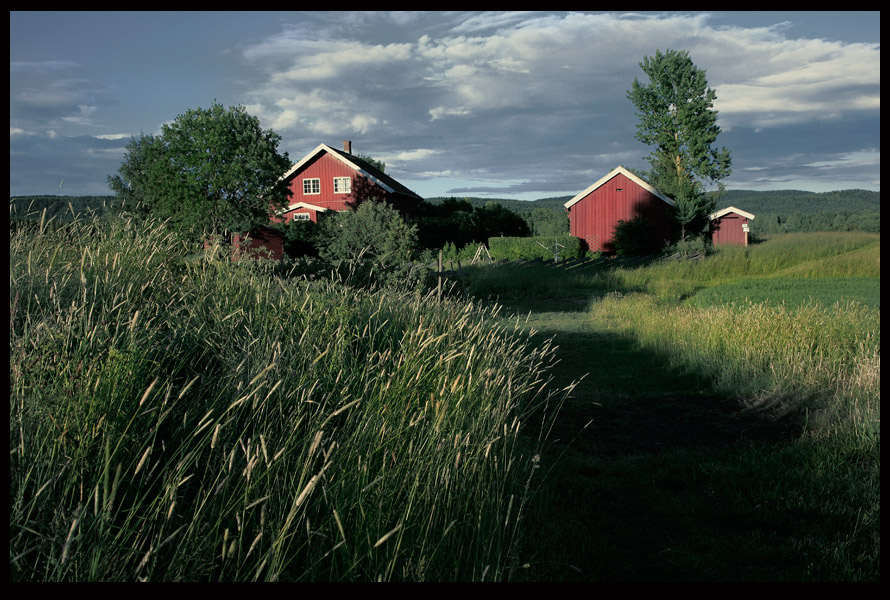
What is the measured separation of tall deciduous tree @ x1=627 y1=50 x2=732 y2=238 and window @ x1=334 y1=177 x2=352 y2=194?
2052 cm

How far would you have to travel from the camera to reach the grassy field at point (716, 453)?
12.2ft

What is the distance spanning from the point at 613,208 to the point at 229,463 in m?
39.2

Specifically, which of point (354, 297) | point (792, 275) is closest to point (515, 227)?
point (792, 275)

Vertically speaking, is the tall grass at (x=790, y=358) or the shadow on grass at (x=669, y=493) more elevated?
the tall grass at (x=790, y=358)

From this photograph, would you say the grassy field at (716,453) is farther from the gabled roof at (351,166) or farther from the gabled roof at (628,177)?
the gabled roof at (351,166)

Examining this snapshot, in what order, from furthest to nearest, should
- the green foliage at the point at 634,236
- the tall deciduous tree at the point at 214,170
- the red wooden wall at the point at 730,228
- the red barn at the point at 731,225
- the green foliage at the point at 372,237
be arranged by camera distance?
the red wooden wall at the point at 730,228
the red barn at the point at 731,225
the green foliage at the point at 634,236
the tall deciduous tree at the point at 214,170
the green foliage at the point at 372,237

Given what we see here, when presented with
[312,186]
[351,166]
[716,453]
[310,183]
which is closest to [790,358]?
[716,453]

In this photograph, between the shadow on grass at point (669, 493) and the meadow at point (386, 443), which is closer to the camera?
the meadow at point (386, 443)

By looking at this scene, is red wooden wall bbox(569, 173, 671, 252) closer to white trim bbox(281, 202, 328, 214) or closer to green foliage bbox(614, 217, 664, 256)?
green foliage bbox(614, 217, 664, 256)

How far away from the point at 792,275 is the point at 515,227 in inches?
1145

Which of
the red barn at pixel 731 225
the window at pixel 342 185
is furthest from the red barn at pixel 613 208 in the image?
the window at pixel 342 185

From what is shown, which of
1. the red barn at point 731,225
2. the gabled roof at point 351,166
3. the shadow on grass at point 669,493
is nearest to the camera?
the shadow on grass at point 669,493

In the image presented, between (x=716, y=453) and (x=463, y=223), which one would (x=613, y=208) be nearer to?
(x=463, y=223)

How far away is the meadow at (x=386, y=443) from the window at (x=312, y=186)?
111ft
